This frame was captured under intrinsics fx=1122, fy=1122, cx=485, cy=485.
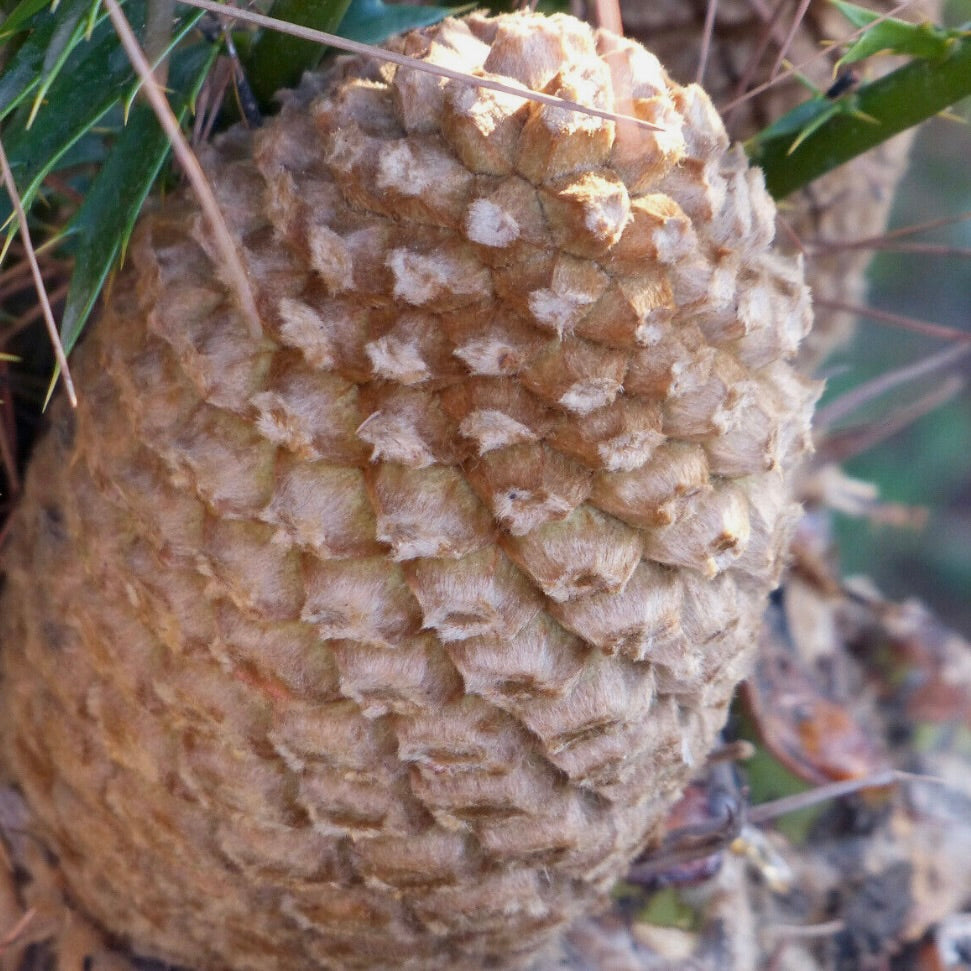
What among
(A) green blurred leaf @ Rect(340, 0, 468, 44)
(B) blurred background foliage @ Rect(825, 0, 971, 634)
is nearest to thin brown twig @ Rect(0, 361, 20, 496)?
(A) green blurred leaf @ Rect(340, 0, 468, 44)

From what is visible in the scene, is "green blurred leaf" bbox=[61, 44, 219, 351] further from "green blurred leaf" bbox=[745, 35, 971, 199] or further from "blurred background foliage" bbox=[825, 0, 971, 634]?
"blurred background foliage" bbox=[825, 0, 971, 634]

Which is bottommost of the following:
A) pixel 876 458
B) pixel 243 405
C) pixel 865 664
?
pixel 876 458

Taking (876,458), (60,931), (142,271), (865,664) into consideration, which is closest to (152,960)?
(60,931)

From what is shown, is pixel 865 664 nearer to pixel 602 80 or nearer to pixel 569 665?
pixel 569 665

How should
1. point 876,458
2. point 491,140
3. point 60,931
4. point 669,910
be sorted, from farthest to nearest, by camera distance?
point 876,458 → point 669,910 → point 60,931 → point 491,140

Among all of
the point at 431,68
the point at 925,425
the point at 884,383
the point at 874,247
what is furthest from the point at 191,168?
the point at 925,425

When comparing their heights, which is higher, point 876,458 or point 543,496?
point 543,496

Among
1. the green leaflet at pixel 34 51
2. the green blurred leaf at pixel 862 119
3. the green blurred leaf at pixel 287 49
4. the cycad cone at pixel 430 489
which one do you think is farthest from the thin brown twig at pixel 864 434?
the green leaflet at pixel 34 51
